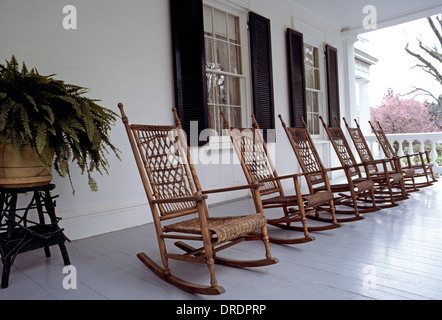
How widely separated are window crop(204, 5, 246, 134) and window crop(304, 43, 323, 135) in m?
2.18

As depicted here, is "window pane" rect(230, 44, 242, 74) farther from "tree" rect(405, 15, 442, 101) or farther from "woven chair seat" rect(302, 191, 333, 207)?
"tree" rect(405, 15, 442, 101)

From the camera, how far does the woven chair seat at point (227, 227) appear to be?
199 centimetres

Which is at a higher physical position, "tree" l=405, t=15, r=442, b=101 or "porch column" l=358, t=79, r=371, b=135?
"tree" l=405, t=15, r=442, b=101

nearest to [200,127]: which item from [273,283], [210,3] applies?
[210,3]

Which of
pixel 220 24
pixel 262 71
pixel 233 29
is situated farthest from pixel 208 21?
pixel 262 71

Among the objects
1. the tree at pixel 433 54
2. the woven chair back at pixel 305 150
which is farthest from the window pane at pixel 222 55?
the tree at pixel 433 54

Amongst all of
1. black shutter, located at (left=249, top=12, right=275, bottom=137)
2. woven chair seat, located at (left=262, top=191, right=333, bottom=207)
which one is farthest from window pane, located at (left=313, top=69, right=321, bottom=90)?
woven chair seat, located at (left=262, top=191, right=333, bottom=207)

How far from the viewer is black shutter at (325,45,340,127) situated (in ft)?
24.0

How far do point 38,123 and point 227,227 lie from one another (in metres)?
1.28

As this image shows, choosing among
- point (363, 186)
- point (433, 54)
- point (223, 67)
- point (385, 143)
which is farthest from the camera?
point (433, 54)

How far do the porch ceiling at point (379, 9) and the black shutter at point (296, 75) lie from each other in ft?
2.39

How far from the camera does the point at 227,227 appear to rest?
6.66 feet

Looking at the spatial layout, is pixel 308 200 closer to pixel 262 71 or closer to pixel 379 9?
pixel 262 71

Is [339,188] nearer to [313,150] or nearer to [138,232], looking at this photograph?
[313,150]
